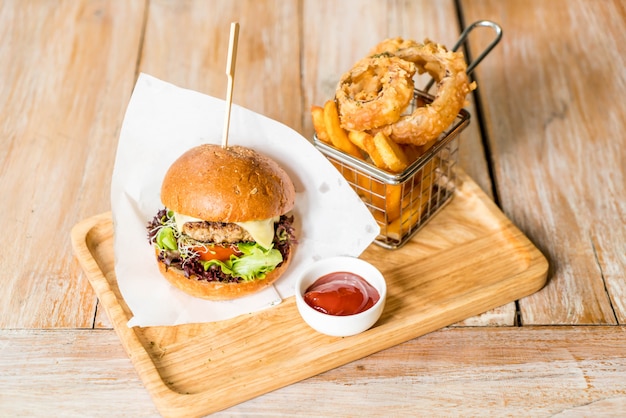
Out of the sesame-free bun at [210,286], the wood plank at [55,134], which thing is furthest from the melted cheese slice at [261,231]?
the wood plank at [55,134]

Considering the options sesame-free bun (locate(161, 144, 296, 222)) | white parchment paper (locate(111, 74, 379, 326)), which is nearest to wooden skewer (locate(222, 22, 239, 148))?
sesame-free bun (locate(161, 144, 296, 222))

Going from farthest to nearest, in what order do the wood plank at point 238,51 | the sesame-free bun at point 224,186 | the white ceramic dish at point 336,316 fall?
the wood plank at point 238,51
the sesame-free bun at point 224,186
the white ceramic dish at point 336,316

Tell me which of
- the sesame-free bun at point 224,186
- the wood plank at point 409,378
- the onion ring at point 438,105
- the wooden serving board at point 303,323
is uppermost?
the onion ring at point 438,105

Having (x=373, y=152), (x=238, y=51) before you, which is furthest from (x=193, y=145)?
(x=238, y=51)

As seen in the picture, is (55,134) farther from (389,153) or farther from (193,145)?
(389,153)

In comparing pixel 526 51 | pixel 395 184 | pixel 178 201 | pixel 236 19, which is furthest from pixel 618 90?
pixel 178 201

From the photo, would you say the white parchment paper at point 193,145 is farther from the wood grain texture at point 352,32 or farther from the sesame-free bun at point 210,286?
the wood grain texture at point 352,32
